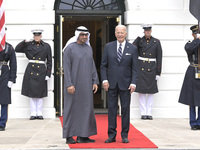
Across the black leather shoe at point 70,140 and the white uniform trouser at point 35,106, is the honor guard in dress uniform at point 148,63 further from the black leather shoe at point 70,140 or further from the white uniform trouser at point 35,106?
the black leather shoe at point 70,140

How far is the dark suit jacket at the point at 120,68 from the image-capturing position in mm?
7617

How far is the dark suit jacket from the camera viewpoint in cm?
762

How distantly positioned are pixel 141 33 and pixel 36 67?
269 cm

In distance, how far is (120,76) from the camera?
761cm

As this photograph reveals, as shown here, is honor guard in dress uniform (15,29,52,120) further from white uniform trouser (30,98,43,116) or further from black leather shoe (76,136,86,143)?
black leather shoe (76,136,86,143)

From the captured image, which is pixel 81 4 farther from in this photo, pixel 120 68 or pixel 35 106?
pixel 120 68

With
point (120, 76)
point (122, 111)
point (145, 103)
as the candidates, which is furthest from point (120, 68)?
point (145, 103)

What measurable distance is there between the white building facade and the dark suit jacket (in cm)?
387

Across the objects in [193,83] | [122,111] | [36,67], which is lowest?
[122,111]

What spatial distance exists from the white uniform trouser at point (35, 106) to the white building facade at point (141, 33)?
7.6 inches

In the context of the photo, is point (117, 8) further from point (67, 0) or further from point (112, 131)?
point (112, 131)

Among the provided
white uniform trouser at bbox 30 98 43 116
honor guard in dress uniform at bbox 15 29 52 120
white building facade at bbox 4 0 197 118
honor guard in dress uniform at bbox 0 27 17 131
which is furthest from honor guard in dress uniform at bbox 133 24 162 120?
honor guard in dress uniform at bbox 0 27 17 131

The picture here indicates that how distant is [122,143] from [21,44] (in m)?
4.50

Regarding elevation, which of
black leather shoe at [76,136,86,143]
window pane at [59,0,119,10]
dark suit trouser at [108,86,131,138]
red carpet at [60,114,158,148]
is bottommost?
red carpet at [60,114,158,148]
